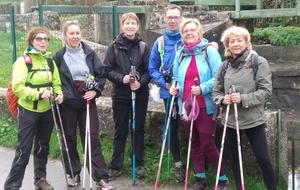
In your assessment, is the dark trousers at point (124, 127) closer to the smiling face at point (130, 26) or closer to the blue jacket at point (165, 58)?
the blue jacket at point (165, 58)

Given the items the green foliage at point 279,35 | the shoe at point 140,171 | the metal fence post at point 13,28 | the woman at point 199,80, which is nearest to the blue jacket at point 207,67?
the woman at point 199,80

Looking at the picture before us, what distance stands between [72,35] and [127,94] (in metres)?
0.97

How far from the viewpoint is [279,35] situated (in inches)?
371

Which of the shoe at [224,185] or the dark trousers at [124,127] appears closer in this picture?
the shoe at [224,185]

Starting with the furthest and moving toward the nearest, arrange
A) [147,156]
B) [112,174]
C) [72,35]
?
1. [147,156]
2. [112,174]
3. [72,35]

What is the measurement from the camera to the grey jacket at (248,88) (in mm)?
4605

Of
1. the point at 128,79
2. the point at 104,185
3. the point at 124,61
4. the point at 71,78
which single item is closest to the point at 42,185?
the point at 104,185

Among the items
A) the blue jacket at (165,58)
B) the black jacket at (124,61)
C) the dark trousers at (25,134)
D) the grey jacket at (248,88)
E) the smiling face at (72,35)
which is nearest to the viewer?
the grey jacket at (248,88)

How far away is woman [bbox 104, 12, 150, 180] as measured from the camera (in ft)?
18.4

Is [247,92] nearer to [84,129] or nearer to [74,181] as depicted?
[84,129]

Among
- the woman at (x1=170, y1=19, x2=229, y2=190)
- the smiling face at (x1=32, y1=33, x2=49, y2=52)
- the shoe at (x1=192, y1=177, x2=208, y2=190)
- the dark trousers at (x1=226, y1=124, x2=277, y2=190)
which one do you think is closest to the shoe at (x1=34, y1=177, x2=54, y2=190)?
the smiling face at (x1=32, y1=33, x2=49, y2=52)

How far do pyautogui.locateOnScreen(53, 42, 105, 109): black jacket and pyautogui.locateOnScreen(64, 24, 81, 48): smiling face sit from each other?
122mm

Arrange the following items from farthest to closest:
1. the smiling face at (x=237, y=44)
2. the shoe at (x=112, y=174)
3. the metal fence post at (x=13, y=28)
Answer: the metal fence post at (x=13, y=28)
the shoe at (x=112, y=174)
the smiling face at (x=237, y=44)

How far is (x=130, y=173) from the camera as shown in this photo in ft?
19.9
